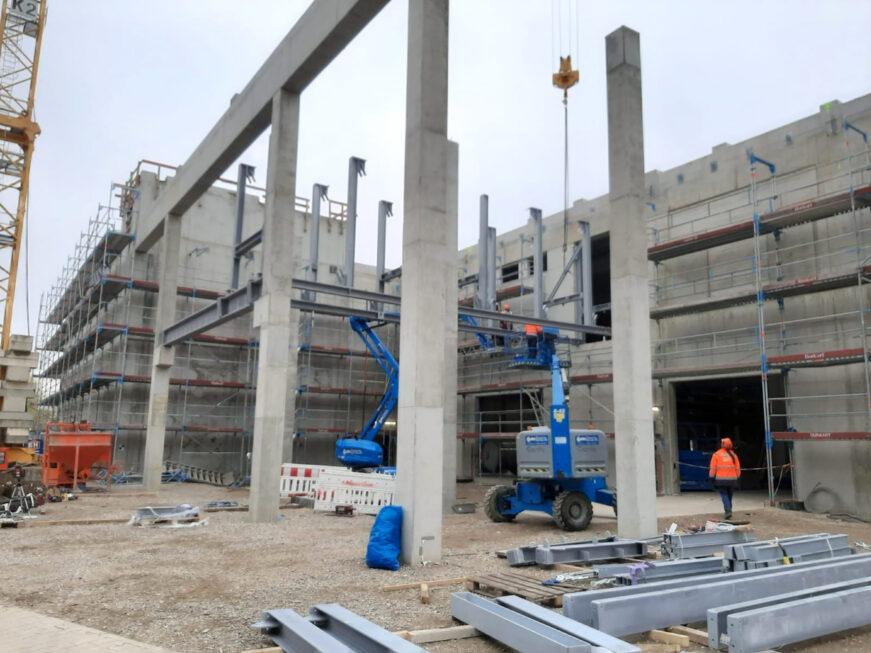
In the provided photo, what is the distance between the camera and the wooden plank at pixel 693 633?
5.51 metres

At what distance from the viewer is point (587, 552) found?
9.00 metres

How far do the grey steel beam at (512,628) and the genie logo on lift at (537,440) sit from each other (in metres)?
7.23

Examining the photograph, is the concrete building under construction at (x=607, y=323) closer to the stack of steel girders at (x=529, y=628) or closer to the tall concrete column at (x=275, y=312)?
the tall concrete column at (x=275, y=312)

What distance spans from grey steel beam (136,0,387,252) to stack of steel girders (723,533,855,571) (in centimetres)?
1087

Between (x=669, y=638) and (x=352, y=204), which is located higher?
(x=352, y=204)

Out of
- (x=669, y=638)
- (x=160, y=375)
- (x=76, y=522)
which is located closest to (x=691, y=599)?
(x=669, y=638)

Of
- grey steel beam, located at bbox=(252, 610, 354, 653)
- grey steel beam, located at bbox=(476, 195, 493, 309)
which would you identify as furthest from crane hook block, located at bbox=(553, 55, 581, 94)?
grey steel beam, located at bbox=(252, 610, 354, 653)

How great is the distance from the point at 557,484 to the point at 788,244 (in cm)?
980

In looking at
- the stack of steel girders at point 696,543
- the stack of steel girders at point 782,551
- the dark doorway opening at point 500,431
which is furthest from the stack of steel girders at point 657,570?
the dark doorway opening at point 500,431

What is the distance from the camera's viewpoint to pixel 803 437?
15.5m

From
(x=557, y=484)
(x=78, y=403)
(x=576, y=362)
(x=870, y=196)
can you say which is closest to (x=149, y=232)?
(x=78, y=403)

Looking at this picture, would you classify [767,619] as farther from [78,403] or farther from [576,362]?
[78,403]

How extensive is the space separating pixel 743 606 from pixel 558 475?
23.8 feet

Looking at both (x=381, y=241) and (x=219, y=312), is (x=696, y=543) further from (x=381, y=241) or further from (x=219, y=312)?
(x=381, y=241)
